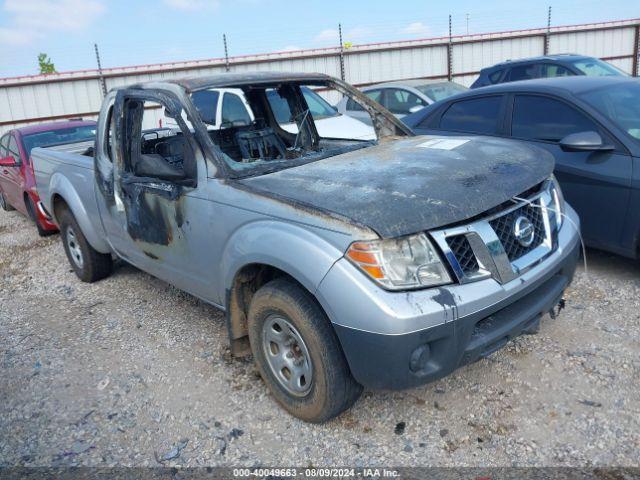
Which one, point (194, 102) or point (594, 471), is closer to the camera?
point (594, 471)

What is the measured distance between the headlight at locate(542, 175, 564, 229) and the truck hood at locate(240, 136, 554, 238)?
0.11 meters

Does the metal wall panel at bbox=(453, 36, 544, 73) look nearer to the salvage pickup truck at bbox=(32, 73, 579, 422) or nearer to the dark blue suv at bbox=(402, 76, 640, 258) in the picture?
the dark blue suv at bbox=(402, 76, 640, 258)

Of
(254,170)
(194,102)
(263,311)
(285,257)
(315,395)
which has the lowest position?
(315,395)

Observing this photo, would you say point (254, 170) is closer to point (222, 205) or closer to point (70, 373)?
point (222, 205)

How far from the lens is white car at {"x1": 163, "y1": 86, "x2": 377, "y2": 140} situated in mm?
4594

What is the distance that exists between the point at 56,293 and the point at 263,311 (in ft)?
10.6

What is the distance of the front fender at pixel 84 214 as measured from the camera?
459cm

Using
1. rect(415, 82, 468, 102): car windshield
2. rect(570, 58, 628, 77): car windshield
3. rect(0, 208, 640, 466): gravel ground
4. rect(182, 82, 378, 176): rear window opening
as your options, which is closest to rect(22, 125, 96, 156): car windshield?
rect(182, 82, 378, 176): rear window opening

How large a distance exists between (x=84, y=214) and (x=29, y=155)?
10.5 ft

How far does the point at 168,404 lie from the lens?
3223mm

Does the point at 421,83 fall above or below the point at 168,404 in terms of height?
above

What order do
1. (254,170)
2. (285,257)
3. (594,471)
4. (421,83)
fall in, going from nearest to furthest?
1. (594,471)
2. (285,257)
3. (254,170)
4. (421,83)

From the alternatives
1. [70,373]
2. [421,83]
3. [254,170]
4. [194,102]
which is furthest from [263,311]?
[421,83]

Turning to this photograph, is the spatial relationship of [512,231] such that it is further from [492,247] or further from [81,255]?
[81,255]
